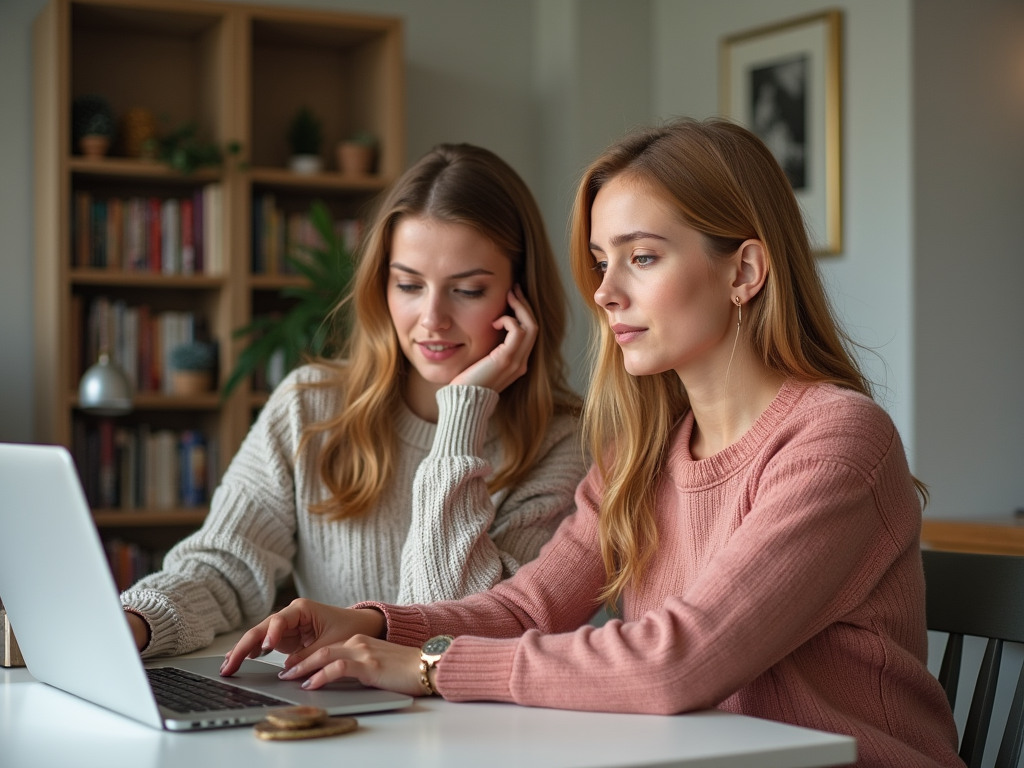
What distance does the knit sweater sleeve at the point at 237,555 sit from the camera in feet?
4.95

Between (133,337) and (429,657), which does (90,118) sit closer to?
(133,337)

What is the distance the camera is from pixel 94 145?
3.73m

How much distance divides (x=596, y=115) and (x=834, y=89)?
0.91 m

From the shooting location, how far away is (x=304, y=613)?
4.51 ft

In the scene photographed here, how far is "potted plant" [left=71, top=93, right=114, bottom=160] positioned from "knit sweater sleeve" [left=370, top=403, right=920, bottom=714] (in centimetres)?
296

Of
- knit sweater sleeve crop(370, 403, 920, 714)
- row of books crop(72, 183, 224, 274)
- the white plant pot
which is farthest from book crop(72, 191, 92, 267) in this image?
knit sweater sleeve crop(370, 403, 920, 714)

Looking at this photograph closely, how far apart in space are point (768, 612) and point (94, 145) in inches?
123

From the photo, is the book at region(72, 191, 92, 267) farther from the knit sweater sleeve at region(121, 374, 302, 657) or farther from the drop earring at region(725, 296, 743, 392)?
the drop earring at region(725, 296, 743, 392)

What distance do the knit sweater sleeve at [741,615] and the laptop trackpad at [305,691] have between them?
7 cm

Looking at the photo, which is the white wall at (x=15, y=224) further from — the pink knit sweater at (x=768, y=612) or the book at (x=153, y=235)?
the pink knit sweater at (x=768, y=612)

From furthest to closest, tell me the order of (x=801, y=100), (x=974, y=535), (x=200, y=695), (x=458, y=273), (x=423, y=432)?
(x=801, y=100) → (x=974, y=535) → (x=423, y=432) → (x=458, y=273) → (x=200, y=695)

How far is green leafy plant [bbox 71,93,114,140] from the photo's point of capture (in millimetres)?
3746

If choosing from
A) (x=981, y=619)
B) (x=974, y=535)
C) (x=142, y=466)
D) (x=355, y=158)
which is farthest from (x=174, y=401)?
(x=981, y=619)

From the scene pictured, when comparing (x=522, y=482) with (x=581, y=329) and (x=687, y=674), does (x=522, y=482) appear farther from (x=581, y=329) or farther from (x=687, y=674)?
(x=581, y=329)
